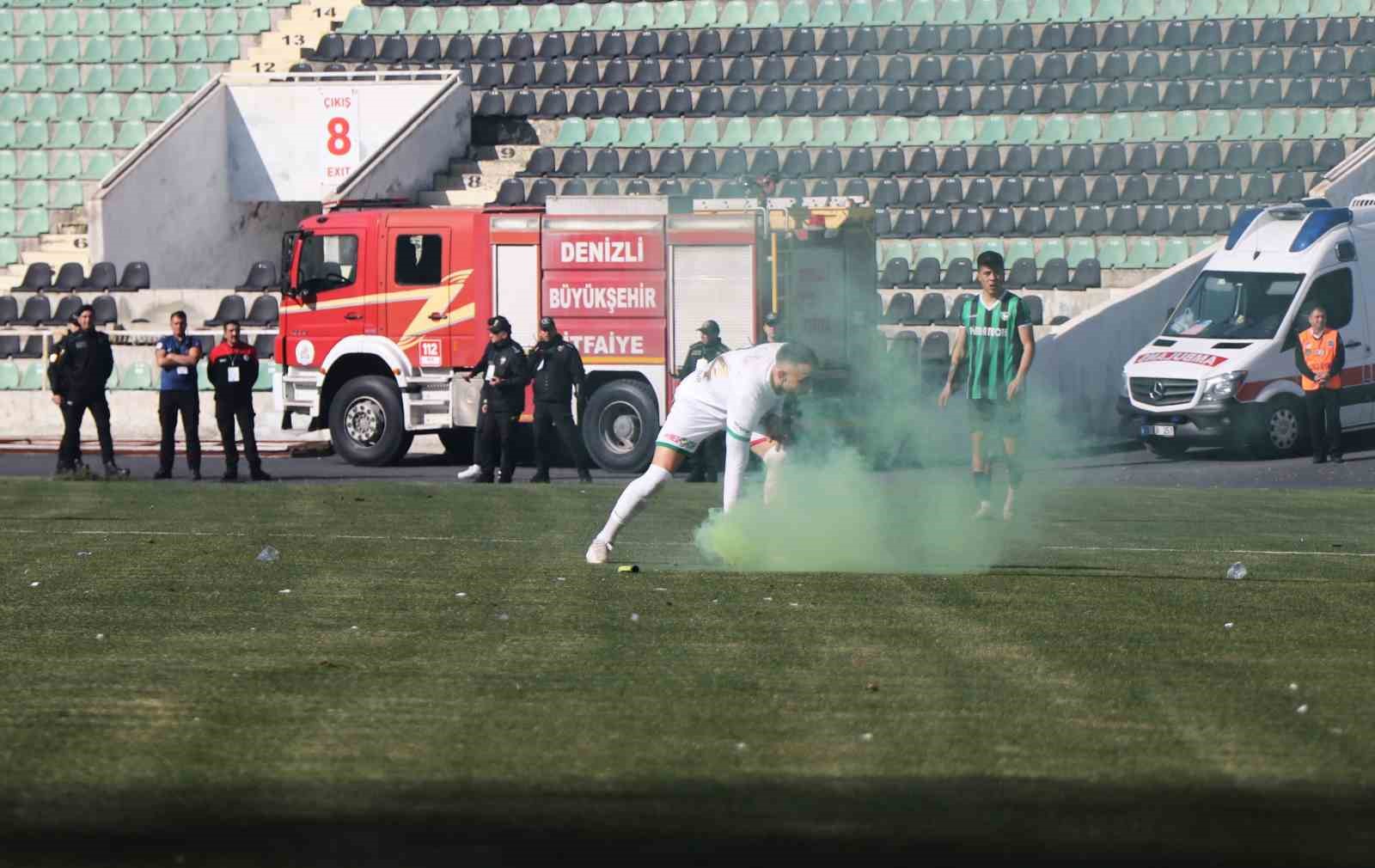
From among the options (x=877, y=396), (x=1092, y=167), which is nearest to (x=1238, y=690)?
(x=877, y=396)

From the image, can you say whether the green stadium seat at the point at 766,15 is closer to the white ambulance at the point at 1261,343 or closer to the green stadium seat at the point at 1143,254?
the green stadium seat at the point at 1143,254

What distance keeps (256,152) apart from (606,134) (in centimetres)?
588

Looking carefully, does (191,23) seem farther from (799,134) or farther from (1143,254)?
(1143,254)

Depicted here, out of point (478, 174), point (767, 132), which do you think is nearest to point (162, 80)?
point (478, 174)

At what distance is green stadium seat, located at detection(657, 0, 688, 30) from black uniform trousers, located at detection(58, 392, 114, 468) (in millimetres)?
17025

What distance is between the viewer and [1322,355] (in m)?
23.7

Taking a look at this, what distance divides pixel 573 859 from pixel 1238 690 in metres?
3.39

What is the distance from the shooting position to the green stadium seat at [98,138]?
37.1 metres

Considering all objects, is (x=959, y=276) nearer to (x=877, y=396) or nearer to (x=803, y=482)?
(x=877, y=396)

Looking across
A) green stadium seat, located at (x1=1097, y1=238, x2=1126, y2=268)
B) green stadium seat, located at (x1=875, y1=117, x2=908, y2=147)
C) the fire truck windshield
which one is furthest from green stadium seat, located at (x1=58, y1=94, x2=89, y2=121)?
green stadium seat, located at (x1=1097, y1=238, x2=1126, y2=268)

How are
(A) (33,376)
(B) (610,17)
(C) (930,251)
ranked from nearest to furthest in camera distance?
(A) (33,376) → (C) (930,251) → (B) (610,17)

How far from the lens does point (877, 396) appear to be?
24.8m

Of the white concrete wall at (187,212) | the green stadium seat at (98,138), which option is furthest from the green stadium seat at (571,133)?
the green stadium seat at (98,138)

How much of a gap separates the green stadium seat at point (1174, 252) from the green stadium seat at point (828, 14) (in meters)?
7.90
